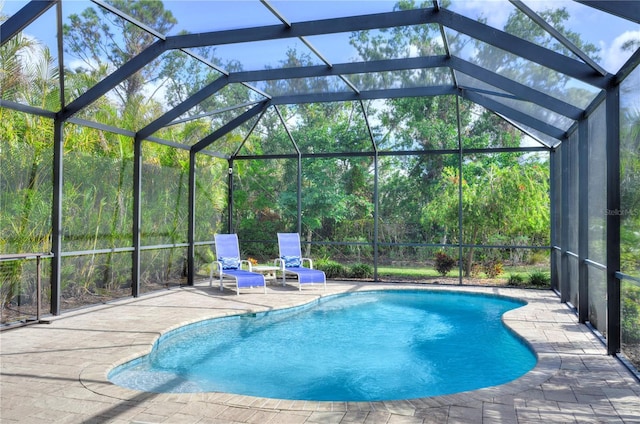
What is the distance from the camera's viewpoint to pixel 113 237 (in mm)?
8336

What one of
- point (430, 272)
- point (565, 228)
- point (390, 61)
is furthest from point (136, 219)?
point (430, 272)

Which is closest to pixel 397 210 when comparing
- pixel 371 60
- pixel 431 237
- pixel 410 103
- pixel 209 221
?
pixel 431 237

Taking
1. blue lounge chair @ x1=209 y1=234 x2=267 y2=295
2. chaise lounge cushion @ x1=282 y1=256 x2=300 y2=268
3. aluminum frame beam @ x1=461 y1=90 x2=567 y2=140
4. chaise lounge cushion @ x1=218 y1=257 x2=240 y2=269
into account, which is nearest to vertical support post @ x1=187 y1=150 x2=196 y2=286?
blue lounge chair @ x1=209 y1=234 x2=267 y2=295

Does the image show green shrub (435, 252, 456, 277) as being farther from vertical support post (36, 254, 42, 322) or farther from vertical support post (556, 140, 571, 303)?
vertical support post (36, 254, 42, 322)

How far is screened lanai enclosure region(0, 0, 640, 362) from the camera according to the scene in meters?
5.06

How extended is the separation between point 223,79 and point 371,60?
8.40 feet

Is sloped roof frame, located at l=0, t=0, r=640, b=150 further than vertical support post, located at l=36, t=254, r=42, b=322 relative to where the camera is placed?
No

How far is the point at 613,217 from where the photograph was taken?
491 centimetres

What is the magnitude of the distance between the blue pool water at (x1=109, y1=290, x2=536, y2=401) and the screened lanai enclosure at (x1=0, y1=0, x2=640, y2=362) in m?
1.35

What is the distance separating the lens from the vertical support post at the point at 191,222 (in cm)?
1059

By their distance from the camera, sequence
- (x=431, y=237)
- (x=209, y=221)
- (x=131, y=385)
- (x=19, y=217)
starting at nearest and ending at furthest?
(x=131, y=385) < (x=19, y=217) < (x=209, y=221) < (x=431, y=237)

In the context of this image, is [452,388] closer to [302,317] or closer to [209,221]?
[302,317]

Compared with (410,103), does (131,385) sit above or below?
below

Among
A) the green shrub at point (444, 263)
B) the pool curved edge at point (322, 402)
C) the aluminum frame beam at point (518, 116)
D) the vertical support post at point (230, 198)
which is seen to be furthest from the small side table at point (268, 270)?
the aluminum frame beam at point (518, 116)
